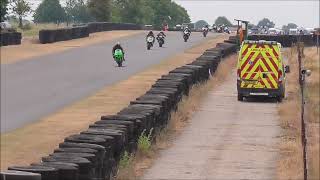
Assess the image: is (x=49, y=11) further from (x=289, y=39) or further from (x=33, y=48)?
(x=33, y=48)

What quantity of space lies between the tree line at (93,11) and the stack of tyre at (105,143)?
50.0 metres

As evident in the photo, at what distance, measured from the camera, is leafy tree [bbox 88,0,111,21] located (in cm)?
11556

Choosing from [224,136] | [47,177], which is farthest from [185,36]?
[47,177]

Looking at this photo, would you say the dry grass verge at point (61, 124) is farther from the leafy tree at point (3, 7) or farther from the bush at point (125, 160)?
the leafy tree at point (3, 7)

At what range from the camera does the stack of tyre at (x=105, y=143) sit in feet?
33.2

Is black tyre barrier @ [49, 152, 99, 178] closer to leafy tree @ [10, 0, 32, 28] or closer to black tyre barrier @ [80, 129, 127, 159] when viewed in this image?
black tyre barrier @ [80, 129, 127, 159]

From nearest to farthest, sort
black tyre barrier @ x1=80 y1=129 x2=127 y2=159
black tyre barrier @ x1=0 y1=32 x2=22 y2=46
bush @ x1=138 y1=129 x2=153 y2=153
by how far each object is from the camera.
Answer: black tyre barrier @ x1=80 y1=129 x2=127 y2=159 < bush @ x1=138 y1=129 x2=153 y2=153 < black tyre barrier @ x1=0 y1=32 x2=22 y2=46

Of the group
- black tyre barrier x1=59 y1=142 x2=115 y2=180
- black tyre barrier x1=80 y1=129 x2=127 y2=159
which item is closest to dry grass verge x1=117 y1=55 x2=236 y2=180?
black tyre barrier x1=80 y1=129 x2=127 y2=159

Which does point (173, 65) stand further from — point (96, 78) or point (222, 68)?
point (96, 78)

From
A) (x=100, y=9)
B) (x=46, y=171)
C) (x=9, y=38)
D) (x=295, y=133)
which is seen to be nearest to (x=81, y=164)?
(x=46, y=171)

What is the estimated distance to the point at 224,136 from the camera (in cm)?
2045

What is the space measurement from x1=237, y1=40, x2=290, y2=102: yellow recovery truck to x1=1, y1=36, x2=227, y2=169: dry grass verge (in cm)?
420

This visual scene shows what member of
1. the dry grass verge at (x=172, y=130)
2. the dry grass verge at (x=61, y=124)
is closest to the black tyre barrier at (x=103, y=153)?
the dry grass verge at (x=172, y=130)

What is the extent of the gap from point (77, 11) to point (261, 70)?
142 m
